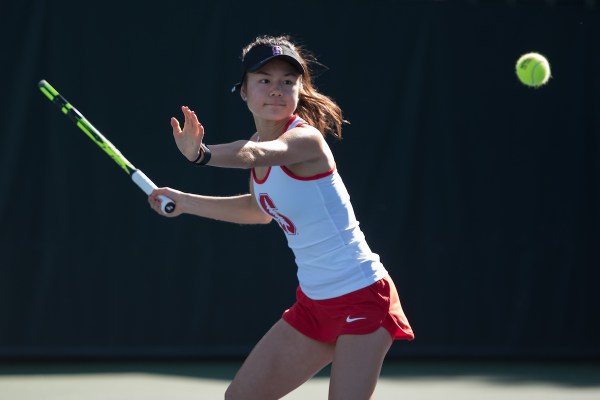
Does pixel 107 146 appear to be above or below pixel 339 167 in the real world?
above

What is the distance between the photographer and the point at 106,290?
5328mm

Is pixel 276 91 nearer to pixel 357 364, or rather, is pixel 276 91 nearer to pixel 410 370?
pixel 357 364

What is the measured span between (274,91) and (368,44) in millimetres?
2511

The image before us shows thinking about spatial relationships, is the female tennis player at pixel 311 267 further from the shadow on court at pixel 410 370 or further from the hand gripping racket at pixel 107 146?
the shadow on court at pixel 410 370

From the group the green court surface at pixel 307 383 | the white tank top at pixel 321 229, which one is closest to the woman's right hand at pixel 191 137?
the white tank top at pixel 321 229

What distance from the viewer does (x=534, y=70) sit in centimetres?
461

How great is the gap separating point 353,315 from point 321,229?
275 millimetres

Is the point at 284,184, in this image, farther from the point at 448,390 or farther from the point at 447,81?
the point at 447,81

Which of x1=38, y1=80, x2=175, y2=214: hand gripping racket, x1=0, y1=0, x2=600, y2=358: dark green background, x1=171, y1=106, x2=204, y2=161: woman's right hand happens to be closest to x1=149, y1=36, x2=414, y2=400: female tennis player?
x1=171, y1=106, x2=204, y2=161: woman's right hand

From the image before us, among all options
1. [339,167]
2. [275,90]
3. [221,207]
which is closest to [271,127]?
[275,90]

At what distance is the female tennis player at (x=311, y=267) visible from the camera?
2.95 m

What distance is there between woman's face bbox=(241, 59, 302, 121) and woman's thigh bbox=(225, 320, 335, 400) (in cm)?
68

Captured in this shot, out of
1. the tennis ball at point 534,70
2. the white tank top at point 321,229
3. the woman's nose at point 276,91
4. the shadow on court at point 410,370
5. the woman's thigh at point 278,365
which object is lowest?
the shadow on court at point 410,370

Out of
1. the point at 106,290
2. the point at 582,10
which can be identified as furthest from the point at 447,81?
the point at 106,290
